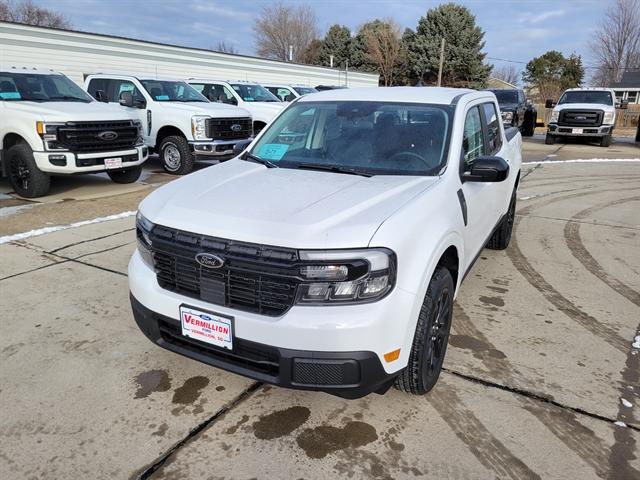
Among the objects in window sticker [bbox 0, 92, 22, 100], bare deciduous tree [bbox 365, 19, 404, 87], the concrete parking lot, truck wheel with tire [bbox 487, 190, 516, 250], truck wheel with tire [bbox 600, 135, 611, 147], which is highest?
bare deciduous tree [bbox 365, 19, 404, 87]

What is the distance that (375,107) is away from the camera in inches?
144

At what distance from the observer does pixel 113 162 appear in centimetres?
785

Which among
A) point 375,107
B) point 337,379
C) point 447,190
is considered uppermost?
point 375,107

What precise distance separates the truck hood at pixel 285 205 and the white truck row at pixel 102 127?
509 cm

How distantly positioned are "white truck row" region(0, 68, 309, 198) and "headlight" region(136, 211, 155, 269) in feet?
17.3

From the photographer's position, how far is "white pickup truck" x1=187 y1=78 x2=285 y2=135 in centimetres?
1220

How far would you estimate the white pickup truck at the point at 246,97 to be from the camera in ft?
40.0

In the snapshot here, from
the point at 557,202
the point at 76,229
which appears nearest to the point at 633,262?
the point at 557,202

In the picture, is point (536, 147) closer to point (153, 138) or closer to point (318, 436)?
point (153, 138)

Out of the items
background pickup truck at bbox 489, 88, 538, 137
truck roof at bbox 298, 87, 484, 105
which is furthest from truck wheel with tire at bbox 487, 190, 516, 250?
background pickup truck at bbox 489, 88, 538, 137

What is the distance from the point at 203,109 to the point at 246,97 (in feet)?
11.3

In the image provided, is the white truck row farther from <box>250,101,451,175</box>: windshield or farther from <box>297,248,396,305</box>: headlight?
<box>297,248,396,305</box>: headlight

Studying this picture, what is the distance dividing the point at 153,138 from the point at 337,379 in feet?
29.4

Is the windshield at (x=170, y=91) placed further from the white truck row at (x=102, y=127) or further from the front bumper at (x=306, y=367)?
the front bumper at (x=306, y=367)
